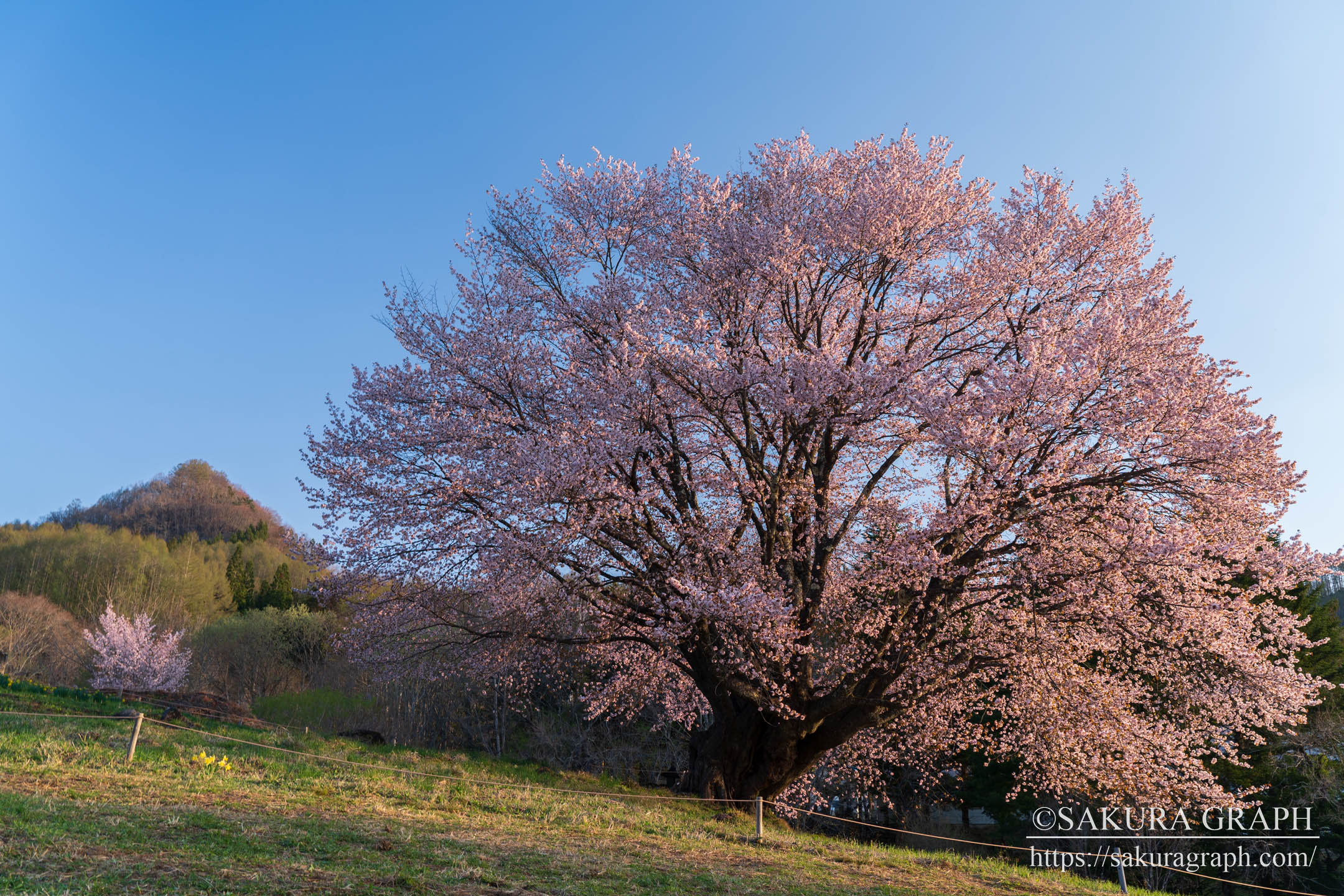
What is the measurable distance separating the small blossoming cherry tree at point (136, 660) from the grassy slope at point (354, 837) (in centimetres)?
1974

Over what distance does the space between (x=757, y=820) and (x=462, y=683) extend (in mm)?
22006

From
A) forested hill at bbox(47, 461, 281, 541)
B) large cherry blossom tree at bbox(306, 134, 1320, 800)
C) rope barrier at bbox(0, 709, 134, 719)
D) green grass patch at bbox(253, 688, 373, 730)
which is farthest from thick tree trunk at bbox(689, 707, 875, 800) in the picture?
forested hill at bbox(47, 461, 281, 541)

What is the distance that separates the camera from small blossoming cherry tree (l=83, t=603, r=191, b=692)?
3048cm

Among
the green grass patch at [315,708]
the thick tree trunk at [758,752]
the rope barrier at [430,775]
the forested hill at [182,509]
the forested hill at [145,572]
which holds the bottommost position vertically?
the green grass patch at [315,708]

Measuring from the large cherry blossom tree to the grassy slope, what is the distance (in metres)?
2.24

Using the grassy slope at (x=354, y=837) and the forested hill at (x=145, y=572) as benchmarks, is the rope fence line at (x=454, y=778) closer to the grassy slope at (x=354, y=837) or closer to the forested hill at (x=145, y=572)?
the grassy slope at (x=354, y=837)

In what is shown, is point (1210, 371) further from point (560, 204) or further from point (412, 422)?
point (412, 422)

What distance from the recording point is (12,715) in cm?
1241

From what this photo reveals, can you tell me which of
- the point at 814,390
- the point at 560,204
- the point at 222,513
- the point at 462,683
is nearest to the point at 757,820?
the point at 814,390

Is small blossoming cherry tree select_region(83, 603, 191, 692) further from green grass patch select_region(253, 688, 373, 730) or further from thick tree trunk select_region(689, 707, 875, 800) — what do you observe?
thick tree trunk select_region(689, 707, 875, 800)

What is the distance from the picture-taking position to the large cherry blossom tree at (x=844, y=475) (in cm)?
1084

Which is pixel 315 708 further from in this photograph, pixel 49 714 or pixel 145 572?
pixel 145 572

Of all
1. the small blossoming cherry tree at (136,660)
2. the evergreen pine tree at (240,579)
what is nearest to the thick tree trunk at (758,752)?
the small blossoming cherry tree at (136,660)

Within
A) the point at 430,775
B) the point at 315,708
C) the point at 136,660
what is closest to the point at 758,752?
the point at 430,775
